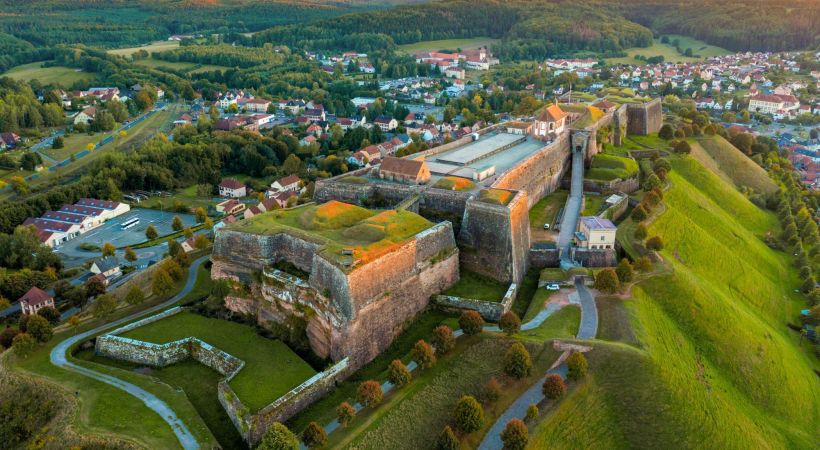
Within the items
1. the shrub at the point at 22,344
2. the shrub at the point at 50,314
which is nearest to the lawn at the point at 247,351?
the shrub at the point at 22,344

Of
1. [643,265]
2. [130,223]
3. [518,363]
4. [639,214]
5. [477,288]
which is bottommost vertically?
[130,223]

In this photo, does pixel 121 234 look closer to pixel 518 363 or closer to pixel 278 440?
pixel 278 440

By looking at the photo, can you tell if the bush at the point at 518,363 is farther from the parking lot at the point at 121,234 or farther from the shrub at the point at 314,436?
the parking lot at the point at 121,234

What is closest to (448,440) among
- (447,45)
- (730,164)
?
(730,164)

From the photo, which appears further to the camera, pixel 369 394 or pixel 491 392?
pixel 491 392

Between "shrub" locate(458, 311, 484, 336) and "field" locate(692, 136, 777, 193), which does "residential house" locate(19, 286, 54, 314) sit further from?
"field" locate(692, 136, 777, 193)
